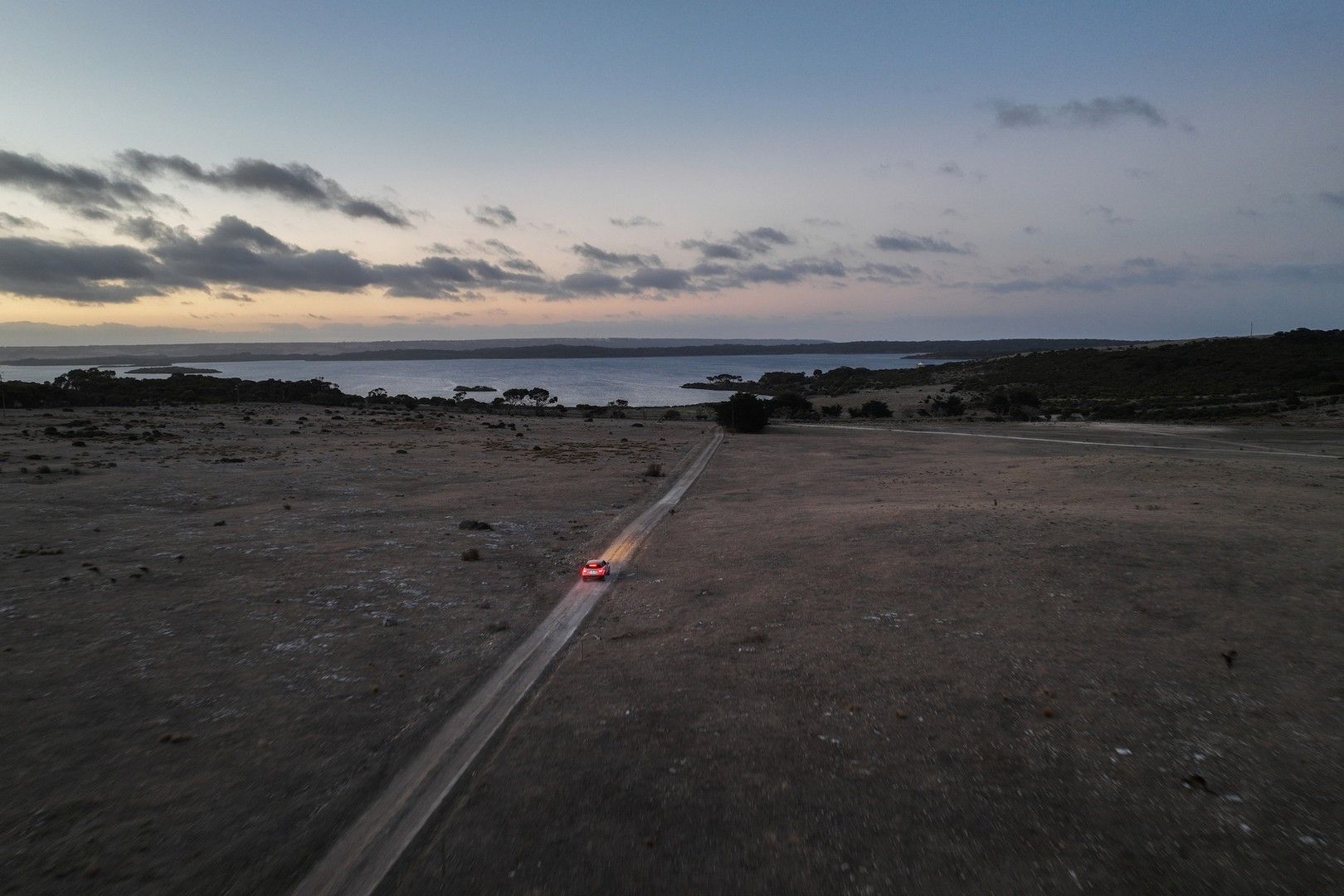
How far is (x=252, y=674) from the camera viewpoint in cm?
763

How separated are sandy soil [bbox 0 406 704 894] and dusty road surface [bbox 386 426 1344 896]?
1461mm

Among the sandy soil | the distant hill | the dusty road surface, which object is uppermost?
the distant hill

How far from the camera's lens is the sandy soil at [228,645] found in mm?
5039

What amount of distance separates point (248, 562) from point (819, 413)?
57.6 metres

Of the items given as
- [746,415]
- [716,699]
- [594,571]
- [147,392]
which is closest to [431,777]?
[716,699]

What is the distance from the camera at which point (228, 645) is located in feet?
27.5

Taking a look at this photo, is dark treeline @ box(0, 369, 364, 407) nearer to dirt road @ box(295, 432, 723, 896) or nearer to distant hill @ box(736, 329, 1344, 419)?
dirt road @ box(295, 432, 723, 896)

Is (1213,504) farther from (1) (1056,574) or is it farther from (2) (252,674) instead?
(2) (252,674)

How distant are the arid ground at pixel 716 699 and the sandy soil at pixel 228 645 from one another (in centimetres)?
4

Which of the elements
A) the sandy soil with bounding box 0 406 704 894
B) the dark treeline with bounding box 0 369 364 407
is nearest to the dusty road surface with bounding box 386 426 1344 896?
the sandy soil with bounding box 0 406 704 894

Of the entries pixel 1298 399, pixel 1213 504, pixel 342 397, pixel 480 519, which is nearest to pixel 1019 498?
pixel 1213 504

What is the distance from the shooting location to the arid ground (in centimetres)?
475

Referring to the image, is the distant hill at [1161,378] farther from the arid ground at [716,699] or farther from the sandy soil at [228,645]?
the sandy soil at [228,645]

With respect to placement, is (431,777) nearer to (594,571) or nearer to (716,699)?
(716,699)
